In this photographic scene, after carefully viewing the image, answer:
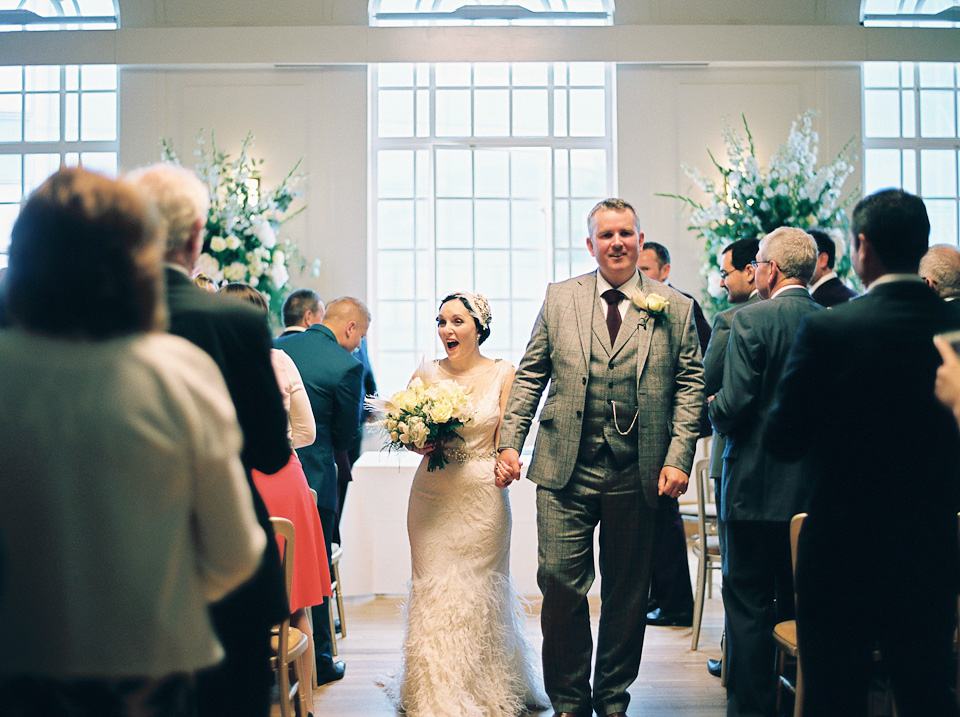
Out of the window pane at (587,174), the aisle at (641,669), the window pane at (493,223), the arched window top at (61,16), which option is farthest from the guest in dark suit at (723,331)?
the arched window top at (61,16)

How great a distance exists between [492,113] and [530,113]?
0.36m

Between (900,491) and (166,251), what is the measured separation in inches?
71.7

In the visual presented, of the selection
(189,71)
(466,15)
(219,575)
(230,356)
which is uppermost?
(466,15)

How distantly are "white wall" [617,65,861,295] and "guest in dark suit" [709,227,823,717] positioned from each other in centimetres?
404

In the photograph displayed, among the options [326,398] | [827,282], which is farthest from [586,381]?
[827,282]

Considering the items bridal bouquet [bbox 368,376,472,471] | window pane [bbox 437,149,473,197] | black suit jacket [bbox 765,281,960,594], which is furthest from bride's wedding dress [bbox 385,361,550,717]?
window pane [bbox 437,149,473,197]

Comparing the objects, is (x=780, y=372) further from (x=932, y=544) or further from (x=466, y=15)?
(x=466, y=15)

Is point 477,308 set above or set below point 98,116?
below

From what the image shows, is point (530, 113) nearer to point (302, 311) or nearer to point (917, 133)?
point (917, 133)

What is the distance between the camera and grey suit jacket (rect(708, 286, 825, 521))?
333 centimetres

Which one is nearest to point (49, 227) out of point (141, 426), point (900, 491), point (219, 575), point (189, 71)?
point (141, 426)

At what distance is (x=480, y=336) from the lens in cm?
405

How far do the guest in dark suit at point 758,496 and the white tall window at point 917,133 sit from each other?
5.11 metres

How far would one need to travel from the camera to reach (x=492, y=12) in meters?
7.85
